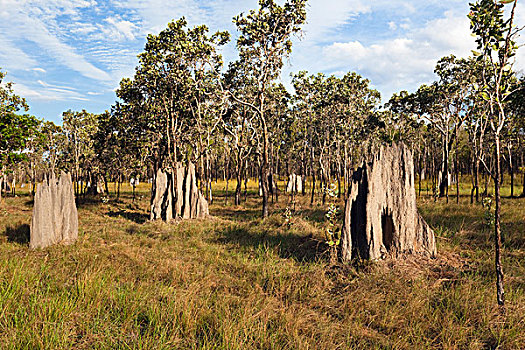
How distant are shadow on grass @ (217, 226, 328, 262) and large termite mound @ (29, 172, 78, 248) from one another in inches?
218

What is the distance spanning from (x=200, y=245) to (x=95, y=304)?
5.85 m

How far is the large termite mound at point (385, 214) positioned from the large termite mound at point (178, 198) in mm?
11416

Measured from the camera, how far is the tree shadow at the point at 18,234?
11.2 meters

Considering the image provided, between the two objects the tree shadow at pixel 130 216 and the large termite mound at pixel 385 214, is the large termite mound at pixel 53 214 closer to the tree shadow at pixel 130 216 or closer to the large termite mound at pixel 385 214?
the tree shadow at pixel 130 216

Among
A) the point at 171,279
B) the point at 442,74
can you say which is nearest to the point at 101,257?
the point at 171,279

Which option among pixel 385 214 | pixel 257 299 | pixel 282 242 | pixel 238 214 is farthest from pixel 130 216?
pixel 385 214

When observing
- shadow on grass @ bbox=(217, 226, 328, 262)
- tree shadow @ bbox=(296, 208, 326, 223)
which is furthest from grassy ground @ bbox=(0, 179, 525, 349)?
tree shadow @ bbox=(296, 208, 326, 223)

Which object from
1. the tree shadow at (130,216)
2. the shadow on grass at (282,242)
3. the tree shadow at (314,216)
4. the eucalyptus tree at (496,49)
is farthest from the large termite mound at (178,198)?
the eucalyptus tree at (496,49)

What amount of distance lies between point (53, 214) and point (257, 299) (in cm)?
878

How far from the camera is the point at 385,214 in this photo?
28.8ft

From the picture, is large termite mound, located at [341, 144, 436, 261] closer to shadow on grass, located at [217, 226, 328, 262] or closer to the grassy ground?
the grassy ground

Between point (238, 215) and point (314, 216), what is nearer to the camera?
point (314, 216)

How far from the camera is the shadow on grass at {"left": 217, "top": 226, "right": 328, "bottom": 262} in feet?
31.0

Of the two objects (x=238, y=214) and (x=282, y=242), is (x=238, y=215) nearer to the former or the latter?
(x=238, y=214)
